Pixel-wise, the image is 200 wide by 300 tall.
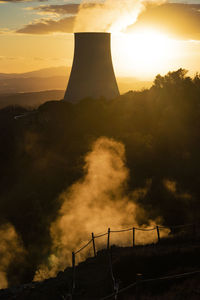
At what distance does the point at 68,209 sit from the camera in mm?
25438

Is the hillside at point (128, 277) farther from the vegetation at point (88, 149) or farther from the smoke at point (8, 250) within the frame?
the vegetation at point (88, 149)

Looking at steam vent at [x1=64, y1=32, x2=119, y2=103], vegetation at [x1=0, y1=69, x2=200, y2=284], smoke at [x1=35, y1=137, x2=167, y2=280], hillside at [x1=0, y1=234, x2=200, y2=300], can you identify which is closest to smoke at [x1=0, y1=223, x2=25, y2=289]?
vegetation at [x1=0, y1=69, x2=200, y2=284]

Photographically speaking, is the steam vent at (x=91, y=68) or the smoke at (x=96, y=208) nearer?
the smoke at (x=96, y=208)

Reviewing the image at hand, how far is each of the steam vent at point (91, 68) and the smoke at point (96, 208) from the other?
9.05 m

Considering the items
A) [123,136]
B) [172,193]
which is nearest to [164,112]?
[123,136]

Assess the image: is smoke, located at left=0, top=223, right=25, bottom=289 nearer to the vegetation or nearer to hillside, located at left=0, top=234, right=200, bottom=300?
the vegetation

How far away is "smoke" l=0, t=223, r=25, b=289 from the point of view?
2178cm

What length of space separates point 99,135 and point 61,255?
15673mm

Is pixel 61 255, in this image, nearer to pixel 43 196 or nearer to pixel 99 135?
pixel 43 196

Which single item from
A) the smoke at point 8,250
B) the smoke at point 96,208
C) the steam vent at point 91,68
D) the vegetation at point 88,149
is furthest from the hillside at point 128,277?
the steam vent at point 91,68

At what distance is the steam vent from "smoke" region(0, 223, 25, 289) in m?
19.3

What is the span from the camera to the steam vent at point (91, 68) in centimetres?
3803

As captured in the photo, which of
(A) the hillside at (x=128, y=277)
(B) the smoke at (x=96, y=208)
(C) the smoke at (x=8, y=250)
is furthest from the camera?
(C) the smoke at (x=8, y=250)

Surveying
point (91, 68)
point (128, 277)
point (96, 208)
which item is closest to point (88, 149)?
point (96, 208)
